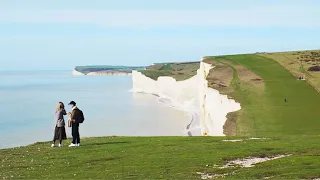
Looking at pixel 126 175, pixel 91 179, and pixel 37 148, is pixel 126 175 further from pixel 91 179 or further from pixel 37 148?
pixel 37 148

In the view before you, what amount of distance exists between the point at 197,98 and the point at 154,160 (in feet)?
316

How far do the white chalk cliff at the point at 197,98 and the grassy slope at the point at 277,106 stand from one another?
2145 millimetres

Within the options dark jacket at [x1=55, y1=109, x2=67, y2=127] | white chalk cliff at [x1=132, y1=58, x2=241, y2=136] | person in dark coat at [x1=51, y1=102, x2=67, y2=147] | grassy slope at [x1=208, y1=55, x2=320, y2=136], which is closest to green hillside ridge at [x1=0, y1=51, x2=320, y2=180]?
grassy slope at [x1=208, y1=55, x2=320, y2=136]

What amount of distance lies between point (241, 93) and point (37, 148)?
31.1 m

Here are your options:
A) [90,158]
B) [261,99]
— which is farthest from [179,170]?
[261,99]

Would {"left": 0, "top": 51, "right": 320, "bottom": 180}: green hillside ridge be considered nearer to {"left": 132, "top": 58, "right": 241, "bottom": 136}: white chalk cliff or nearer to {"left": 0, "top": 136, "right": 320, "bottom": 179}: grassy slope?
{"left": 0, "top": 136, "right": 320, "bottom": 179}: grassy slope

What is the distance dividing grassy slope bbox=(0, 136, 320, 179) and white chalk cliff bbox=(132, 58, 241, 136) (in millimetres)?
17440

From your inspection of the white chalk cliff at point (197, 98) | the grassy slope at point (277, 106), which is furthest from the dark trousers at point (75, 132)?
the white chalk cliff at point (197, 98)

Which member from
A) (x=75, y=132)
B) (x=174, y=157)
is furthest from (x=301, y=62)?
(x=174, y=157)

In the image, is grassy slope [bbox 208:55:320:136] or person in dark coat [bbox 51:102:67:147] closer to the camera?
person in dark coat [bbox 51:102:67:147]

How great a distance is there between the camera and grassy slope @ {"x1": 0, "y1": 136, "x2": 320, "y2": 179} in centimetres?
1484

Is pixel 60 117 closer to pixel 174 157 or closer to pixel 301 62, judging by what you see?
pixel 174 157

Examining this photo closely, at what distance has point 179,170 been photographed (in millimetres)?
15422

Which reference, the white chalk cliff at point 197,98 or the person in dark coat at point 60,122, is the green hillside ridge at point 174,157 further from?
the white chalk cliff at point 197,98
